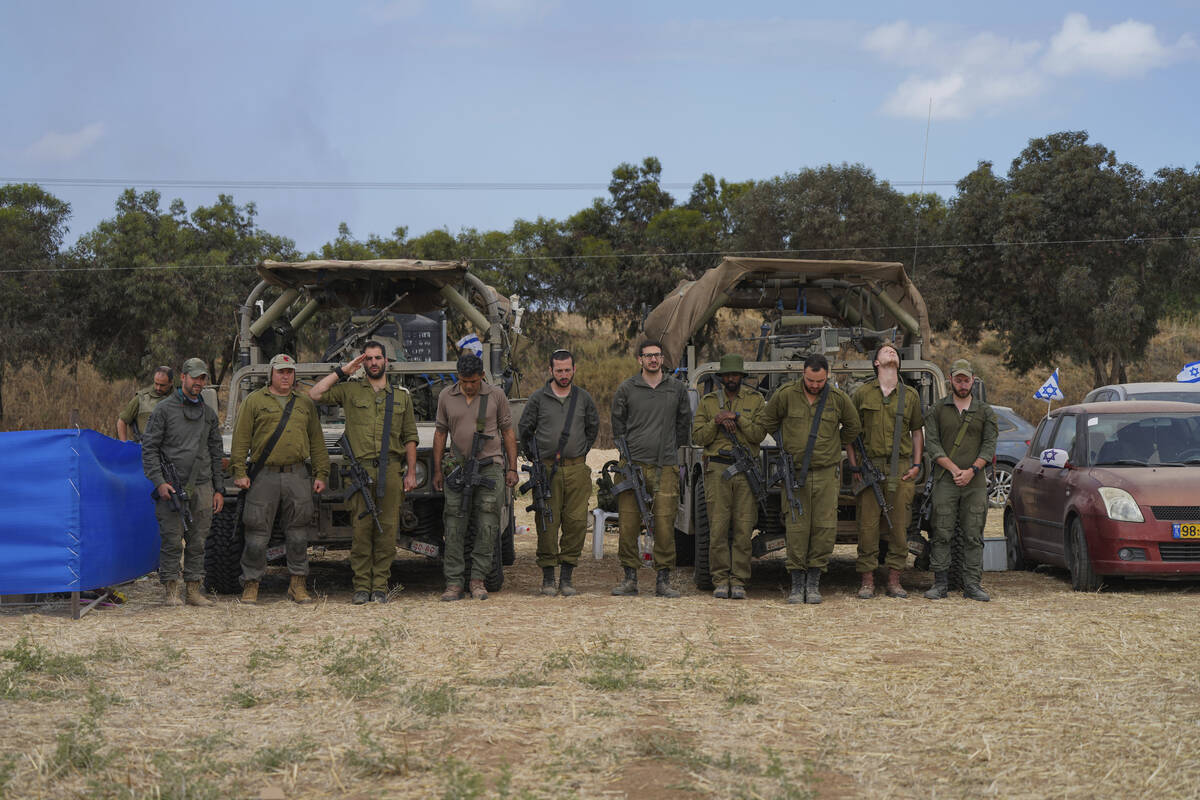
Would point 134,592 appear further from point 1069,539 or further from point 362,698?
point 1069,539

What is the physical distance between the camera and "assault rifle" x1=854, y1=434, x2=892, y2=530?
9.66 metres

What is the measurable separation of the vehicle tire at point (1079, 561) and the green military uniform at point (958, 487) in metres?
0.94

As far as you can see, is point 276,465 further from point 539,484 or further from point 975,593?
point 975,593

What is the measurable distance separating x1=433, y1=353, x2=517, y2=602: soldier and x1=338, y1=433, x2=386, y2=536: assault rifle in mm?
498

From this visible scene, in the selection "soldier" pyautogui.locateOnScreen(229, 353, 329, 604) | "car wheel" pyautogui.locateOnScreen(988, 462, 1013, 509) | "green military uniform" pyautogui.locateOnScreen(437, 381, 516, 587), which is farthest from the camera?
"car wheel" pyautogui.locateOnScreen(988, 462, 1013, 509)

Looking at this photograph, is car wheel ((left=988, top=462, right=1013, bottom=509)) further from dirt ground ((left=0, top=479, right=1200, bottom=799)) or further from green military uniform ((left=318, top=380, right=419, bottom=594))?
green military uniform ((left=318, top=380, right=419, bottom=594))

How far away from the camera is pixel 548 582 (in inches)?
397

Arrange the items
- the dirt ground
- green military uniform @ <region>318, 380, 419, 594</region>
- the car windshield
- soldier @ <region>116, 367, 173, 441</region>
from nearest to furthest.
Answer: the dirt ground, green military uniform @ <region>318, 380, 419, 594</region>, the car windshield, soldier @ <region>116, 367, 173, 441</region>

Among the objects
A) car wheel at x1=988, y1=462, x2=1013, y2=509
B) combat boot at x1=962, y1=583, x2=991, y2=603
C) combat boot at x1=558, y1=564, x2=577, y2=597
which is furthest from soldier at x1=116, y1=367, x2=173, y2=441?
car wheel at x1=988, y1=462, x2=1013, y2=509

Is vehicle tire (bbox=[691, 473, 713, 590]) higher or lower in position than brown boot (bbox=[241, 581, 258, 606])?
higher

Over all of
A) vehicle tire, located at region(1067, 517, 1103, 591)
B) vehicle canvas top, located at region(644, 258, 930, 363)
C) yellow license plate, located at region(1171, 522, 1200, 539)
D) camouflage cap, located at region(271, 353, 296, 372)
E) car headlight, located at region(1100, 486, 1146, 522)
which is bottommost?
vehicle tire, located at region(1067, 517, 1103, 591)

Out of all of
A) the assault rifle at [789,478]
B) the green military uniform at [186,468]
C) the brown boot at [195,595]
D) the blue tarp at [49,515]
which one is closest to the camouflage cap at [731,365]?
the assault rifle at [789,478]

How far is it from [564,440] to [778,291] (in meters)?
3.27

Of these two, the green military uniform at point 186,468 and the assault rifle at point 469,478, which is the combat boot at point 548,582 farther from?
the green military uniform at point 186,468
